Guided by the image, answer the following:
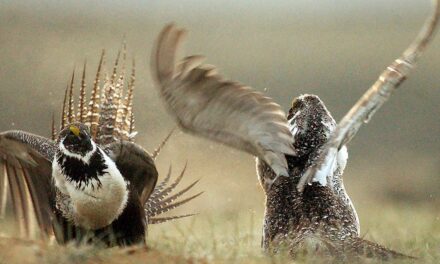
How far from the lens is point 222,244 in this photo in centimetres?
661

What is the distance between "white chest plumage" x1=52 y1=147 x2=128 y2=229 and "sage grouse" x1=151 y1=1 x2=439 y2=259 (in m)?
0.80

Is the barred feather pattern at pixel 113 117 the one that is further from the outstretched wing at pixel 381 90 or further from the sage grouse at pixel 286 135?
the outstretched wing at pixel 381 90

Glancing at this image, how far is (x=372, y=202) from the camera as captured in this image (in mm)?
10328

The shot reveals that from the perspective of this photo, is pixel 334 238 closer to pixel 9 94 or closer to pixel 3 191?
pixel 3 191

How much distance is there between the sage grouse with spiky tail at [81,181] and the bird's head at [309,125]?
847 millimetres

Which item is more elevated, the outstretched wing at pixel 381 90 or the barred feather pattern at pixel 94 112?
the barred feather pattern at pixel 94 112

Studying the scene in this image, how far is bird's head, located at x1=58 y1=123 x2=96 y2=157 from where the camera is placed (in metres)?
6.32

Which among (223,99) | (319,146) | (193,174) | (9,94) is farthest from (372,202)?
(9,94)

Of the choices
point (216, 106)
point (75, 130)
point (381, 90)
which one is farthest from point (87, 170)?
point (381, 90)

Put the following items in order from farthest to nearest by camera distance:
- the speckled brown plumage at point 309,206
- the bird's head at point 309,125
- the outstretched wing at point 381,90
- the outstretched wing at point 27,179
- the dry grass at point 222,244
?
the outstretched wing at point 27,179, the bird's head at point 309,125, the speckled brown plumage at point 309,206, the outstretched wing at point 381,90, the dry grass at point 222,244

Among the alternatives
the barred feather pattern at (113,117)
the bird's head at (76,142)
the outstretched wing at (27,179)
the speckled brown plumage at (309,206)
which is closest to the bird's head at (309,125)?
the speckled brown plumage at (309,206)

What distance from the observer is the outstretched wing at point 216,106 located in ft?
17.6

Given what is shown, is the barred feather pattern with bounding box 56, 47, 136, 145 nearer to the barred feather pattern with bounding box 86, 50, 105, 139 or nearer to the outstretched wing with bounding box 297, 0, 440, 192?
the barred feather pattern with bounding box 86, 50, 105, 139

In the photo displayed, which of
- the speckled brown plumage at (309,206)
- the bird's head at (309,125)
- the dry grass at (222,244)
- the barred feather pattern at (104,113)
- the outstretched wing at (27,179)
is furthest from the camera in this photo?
the barred feather pattern at (104,113)
